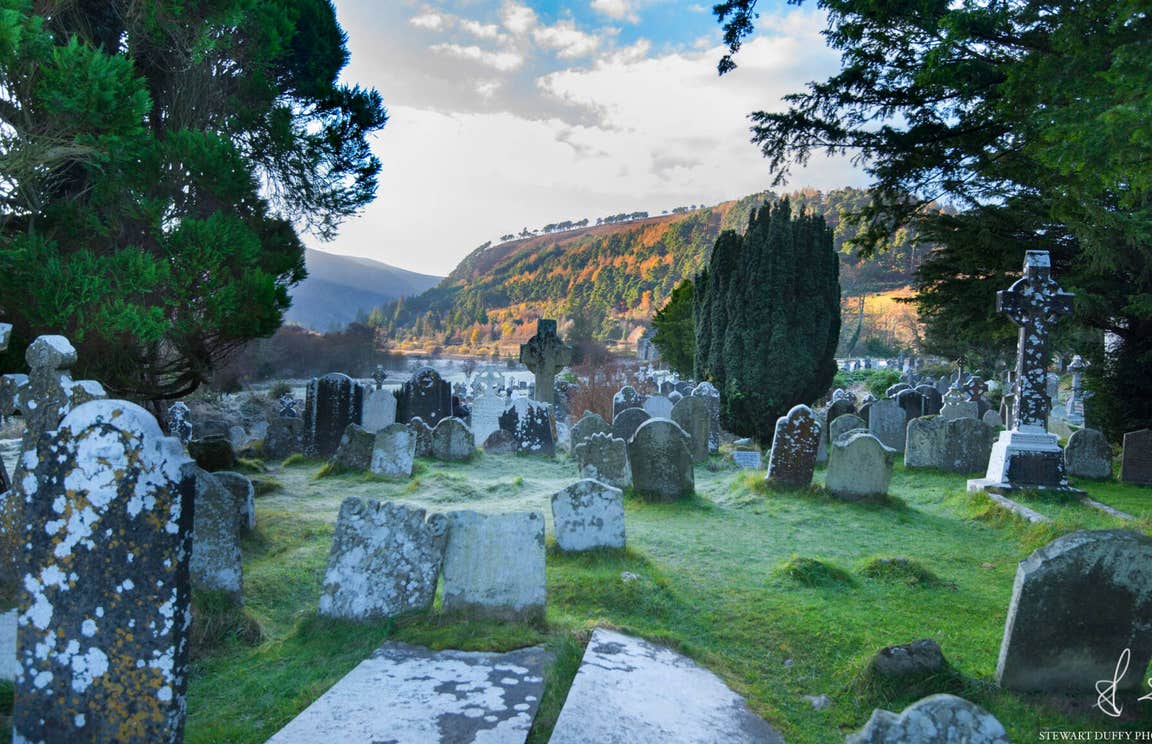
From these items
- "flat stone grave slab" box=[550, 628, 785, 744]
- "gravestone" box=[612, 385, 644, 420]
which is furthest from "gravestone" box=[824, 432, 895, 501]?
"gravestone" box=[612, 385, 644, 420]

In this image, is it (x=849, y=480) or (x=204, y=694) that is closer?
(x=204, y=694)

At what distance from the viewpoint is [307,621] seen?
4.54m

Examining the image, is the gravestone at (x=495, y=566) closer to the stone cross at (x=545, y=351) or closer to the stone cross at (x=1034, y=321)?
the stone cross at (x=1034, y=321)

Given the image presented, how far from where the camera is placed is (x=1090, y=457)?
10.9m

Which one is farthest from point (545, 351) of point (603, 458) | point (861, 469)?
point (861, 469)

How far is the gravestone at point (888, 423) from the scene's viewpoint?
14.0m

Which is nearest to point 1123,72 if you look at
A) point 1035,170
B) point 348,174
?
point 1035,170

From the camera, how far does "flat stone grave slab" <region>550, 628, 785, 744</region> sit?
3086 mm

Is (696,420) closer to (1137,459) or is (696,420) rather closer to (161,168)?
(1137,459)

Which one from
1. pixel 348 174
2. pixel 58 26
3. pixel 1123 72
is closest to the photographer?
pixel 1123 72

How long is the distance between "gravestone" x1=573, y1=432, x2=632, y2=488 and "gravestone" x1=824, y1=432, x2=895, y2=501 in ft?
9.70

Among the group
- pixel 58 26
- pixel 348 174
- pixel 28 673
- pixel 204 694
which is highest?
pixel 58 26

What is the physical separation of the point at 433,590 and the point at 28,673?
2.31 metres

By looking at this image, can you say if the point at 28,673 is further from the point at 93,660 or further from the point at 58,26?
the point at 58,26
